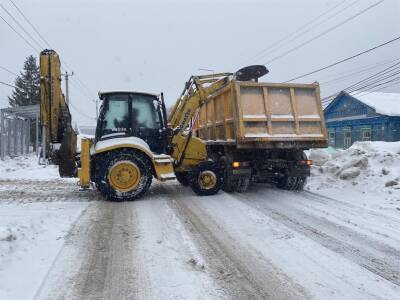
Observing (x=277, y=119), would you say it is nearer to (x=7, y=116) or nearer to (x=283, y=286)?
(x=283, y=286)

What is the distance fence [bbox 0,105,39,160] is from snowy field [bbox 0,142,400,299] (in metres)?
12.6

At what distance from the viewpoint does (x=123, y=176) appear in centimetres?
855

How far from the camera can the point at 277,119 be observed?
900 centimetres

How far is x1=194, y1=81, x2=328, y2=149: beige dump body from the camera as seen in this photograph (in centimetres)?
881

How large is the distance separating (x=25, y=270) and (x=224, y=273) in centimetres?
212

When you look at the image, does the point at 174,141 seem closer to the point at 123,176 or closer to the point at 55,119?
the point at 123,176

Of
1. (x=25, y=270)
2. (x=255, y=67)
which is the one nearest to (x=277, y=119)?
(x=255, y=67)

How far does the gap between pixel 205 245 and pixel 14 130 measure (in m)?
20.1

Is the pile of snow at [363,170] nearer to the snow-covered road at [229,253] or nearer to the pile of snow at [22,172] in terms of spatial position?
the snow-covered road at [229,253]

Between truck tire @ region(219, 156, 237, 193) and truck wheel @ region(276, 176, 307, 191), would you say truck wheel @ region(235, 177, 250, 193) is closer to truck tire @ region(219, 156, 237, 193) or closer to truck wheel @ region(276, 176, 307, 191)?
truck tire @ region(219, 156, 237, 193)

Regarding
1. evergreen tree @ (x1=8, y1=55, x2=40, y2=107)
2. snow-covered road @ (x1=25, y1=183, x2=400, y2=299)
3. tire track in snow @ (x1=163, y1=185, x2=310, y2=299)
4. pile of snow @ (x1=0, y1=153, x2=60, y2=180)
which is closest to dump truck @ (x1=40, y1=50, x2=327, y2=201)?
snow-covered road @ (x1=25, y1=183, x2=400, y2=299)

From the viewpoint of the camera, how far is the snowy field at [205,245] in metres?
3.91

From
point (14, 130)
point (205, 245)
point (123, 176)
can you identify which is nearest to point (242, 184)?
point (123, 176)

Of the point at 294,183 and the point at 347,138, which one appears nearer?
the point at 294,183
